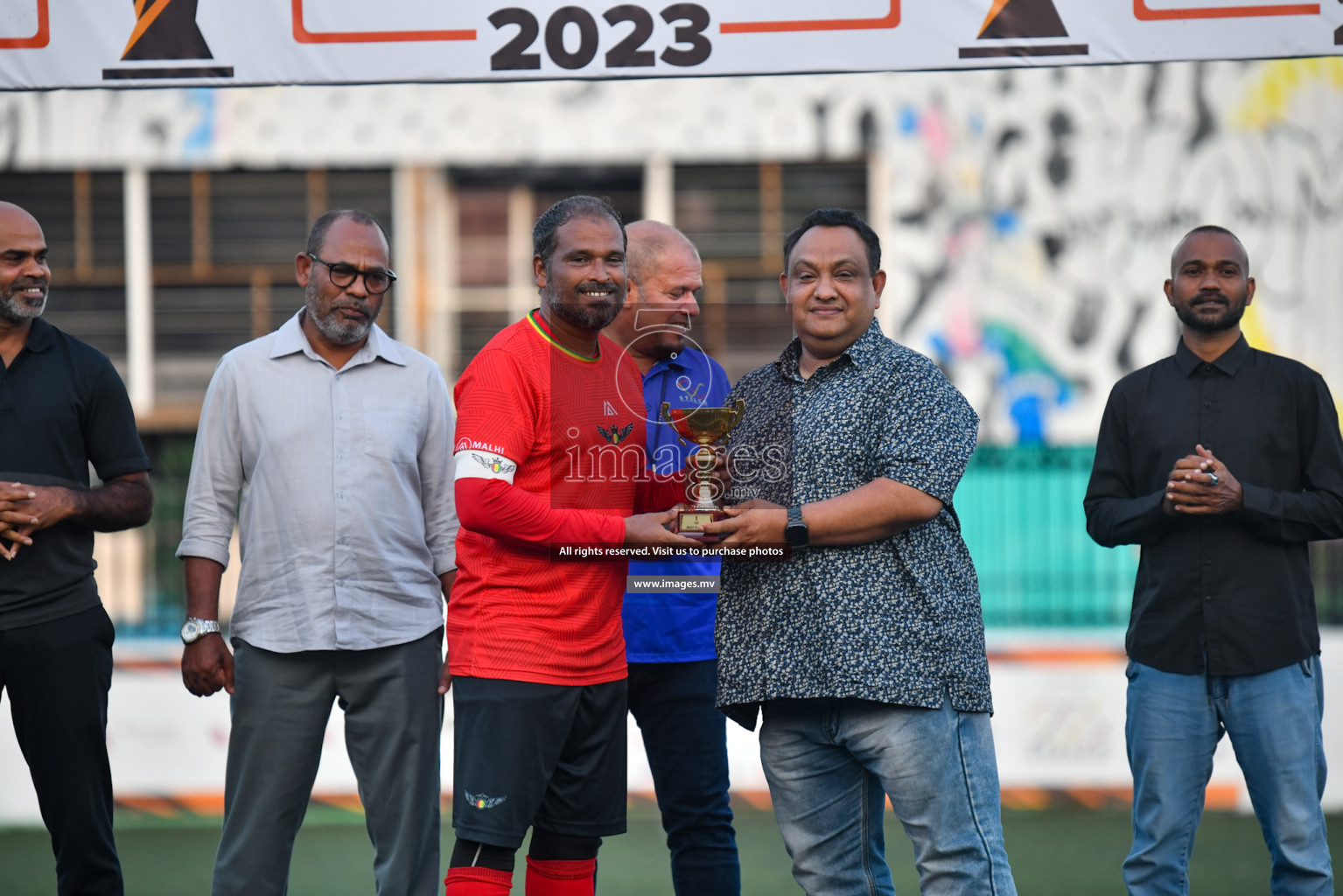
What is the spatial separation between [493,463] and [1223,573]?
82.8 inches

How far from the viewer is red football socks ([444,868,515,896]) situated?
3434mm

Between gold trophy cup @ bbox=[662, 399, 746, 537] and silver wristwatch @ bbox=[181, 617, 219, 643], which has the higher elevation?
gold trophy cup @ bbox=[662, 399, 746, 537]

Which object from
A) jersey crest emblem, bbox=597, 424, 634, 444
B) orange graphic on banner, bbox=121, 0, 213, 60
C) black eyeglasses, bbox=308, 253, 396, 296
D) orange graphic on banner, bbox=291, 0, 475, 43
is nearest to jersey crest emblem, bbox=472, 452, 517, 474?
jersey crest emblem, bbox=597, 424, 634, 444

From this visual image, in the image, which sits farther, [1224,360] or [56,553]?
[1224,360]

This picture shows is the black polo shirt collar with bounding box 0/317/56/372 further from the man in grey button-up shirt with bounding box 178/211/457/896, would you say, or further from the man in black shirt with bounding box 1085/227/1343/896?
the man in black shirt with bounding box 1085/227/1343/896

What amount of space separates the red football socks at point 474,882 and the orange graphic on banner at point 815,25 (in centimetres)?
245

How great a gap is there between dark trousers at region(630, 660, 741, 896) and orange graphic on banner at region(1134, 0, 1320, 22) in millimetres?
2318

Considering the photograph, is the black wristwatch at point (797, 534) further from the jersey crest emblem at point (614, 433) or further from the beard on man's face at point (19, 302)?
the beard on man's face at point (19, 302)

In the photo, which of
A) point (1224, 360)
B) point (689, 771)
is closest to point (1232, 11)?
point (1224, 360)

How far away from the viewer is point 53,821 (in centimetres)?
389

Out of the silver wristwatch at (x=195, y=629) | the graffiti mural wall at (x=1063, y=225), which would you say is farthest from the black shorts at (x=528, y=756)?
the graffiti mural wall at (x=1063, y=225)

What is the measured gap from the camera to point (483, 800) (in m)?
3.43

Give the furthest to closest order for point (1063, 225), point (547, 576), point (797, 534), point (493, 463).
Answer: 1. point (1063, 225)
2. point (547, 576)
3. point (493, 463)
4. point (797, 534)

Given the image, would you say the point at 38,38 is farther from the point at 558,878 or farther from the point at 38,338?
the point at 558,878
